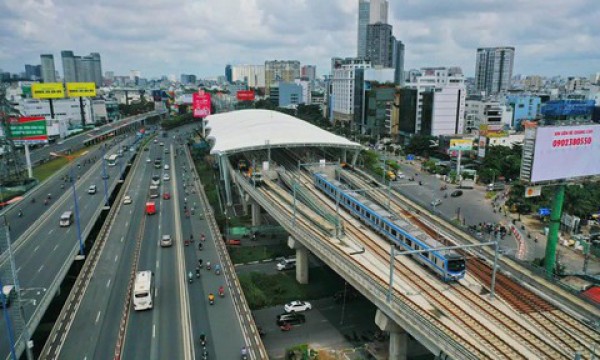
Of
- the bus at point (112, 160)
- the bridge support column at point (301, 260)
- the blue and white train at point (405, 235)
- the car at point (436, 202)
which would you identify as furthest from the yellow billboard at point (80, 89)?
the bridge support column at point (301, 260)

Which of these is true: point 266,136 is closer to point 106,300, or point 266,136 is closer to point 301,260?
point 301,260

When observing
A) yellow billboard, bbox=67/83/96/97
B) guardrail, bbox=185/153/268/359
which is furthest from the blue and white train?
yellow billboard, bbox=67/83/96/97

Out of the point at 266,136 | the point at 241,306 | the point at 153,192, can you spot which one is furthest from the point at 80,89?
the point at 241,306

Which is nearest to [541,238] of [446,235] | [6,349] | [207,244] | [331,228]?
[446,235]

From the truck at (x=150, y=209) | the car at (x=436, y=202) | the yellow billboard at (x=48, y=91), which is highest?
the yellow billboard at (x=48, y=91)

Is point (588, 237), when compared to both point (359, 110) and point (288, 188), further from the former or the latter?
point (359, 110)

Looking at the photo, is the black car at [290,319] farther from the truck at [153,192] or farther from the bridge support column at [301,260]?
the truck at [153,192]

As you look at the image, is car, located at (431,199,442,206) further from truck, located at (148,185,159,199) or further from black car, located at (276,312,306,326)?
truck, located at (148,185,159,199)
